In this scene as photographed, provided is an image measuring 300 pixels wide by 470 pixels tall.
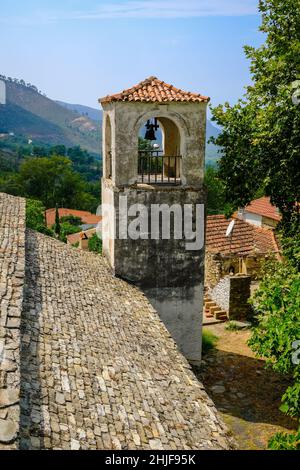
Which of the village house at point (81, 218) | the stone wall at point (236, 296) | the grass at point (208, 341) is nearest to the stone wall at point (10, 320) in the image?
the grass at point (208, 341)

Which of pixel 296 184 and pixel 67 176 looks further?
pixel 67 176

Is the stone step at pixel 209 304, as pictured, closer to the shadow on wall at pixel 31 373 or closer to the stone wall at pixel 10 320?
the stone wall at pixel 10 320

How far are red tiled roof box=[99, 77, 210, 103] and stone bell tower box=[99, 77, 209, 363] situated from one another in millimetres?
29

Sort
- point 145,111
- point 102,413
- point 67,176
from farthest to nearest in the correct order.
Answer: point 67,176 < point 145,111 < point 102,413

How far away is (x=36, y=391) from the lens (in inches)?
252

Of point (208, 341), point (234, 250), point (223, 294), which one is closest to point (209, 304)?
point (223, 294)

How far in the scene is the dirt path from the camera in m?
11.8

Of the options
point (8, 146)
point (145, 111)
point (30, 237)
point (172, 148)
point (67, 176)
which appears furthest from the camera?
point (8, 146)

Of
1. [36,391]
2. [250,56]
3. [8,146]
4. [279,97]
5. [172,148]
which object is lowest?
[36,391]

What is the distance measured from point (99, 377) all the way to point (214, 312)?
1356 centimetres

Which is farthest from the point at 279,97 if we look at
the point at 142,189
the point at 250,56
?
the point at 142,189

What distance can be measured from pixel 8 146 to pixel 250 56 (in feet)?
567

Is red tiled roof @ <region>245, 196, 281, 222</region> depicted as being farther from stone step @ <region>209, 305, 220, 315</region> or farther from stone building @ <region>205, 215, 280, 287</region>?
stone step @ <region>209, 305, 220, 315</region>
